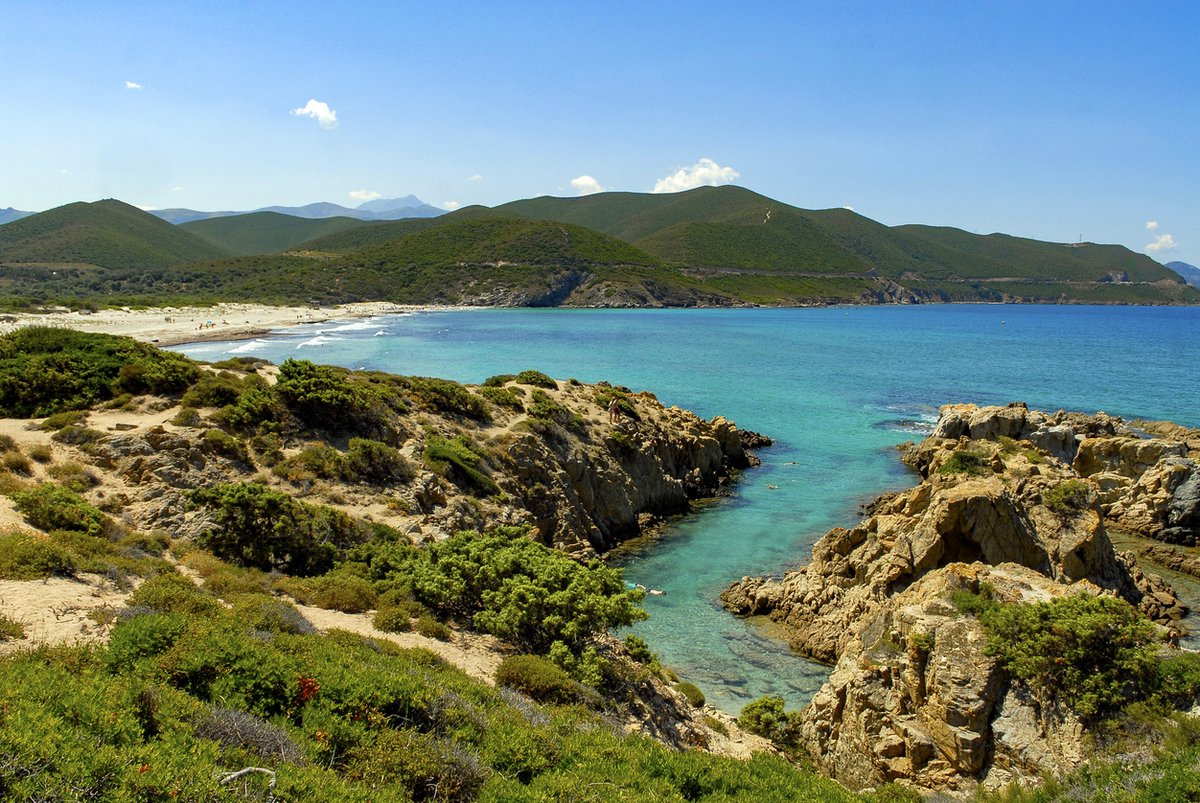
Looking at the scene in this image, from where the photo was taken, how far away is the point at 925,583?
14.8 metres

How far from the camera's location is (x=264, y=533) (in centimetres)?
1609

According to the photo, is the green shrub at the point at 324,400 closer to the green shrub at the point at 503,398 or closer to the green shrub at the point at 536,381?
the green shrub at the point at 503,398

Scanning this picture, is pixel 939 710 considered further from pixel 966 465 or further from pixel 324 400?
pixel 324 400

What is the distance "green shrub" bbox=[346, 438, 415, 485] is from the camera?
21253 millimetres

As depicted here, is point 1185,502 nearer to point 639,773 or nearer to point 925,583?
point 925,583

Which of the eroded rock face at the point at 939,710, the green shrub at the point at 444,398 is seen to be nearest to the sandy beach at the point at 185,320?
the green shrub at the point at 444,398

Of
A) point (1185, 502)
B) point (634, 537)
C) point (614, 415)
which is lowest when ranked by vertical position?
point (634, 537)

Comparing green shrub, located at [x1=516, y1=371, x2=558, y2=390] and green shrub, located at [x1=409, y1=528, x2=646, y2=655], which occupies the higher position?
green shrub, located at [x1=516, y1=371, x2=558, y2=390]

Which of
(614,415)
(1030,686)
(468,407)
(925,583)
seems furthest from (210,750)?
(614,415)

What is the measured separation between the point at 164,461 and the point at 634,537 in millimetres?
17016

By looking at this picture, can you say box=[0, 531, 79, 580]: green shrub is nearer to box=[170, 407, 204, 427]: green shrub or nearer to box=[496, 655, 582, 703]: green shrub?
box=[496, 655, 582, 703]: green shrub

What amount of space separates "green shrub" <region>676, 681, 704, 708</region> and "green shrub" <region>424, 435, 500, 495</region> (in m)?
10.4

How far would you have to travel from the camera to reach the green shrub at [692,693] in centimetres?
1493

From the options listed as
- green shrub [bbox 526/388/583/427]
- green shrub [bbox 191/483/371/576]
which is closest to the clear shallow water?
green shrub [bbox 526/388/583/427]
